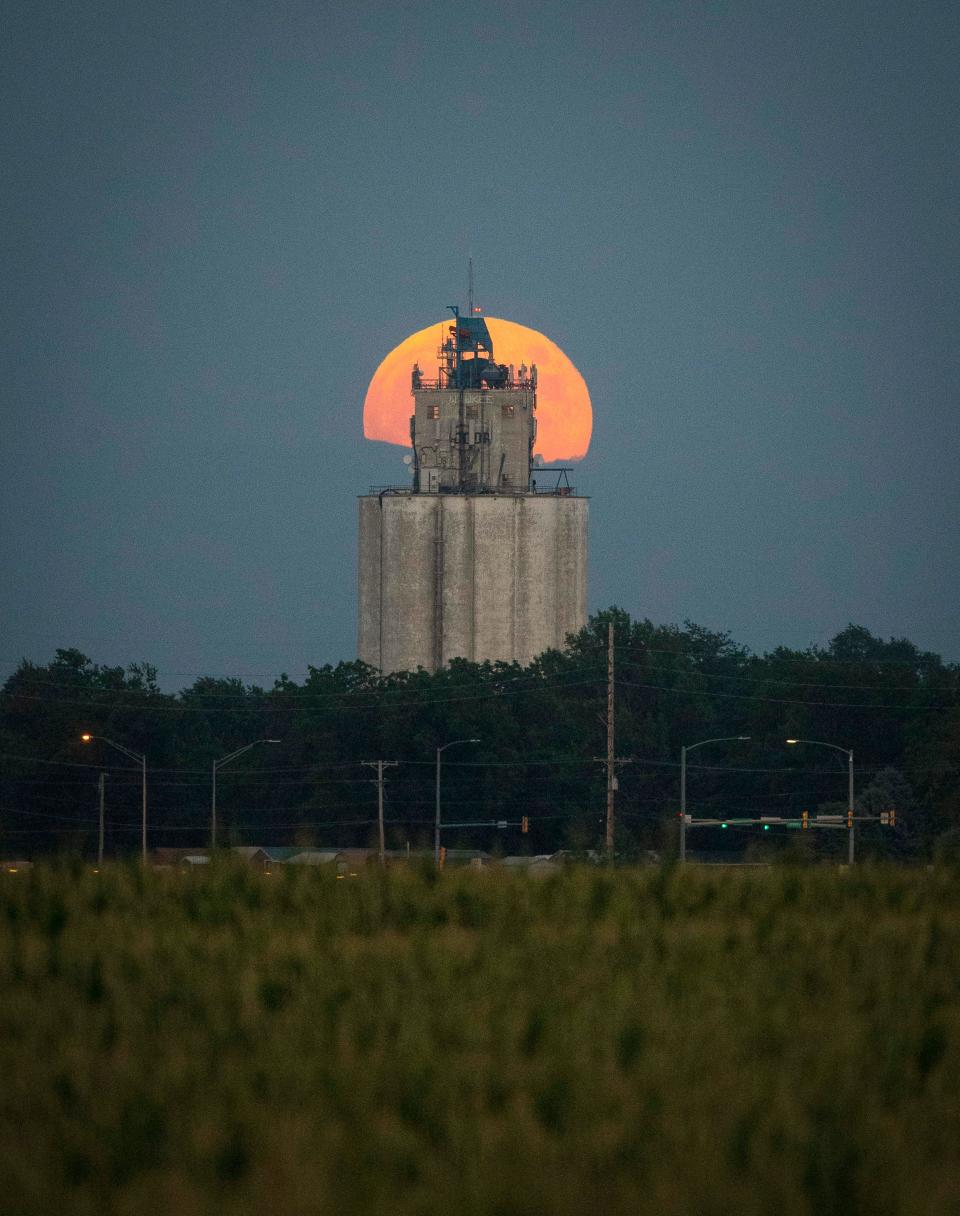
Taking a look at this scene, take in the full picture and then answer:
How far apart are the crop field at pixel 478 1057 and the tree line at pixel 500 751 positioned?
278 ft

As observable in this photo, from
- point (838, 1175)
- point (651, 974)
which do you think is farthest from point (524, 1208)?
point (651, 974)

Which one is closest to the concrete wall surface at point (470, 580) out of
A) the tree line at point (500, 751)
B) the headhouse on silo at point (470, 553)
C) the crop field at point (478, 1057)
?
the headhouse on silo at point (470, 553)

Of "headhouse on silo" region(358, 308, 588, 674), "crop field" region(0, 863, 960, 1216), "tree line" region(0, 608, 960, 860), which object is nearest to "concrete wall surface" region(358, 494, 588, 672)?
"headhouse on silo" region(358, 308, 588, 674)

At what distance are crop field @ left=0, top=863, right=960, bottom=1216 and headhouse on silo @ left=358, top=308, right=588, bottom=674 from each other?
111 meters

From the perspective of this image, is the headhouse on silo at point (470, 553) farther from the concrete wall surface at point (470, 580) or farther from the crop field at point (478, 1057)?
the crop field at point (478, 1057)

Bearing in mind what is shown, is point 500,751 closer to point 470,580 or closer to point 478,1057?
point 470,580

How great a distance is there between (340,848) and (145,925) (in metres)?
92.3

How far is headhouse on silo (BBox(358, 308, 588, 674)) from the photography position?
5123 inches

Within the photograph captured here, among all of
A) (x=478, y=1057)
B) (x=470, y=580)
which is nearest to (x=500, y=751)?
(x=470, y=580)

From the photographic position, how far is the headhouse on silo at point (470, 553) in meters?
130

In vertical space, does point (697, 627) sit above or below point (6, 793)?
above

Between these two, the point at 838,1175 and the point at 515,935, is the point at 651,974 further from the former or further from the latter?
the point at 838,1175

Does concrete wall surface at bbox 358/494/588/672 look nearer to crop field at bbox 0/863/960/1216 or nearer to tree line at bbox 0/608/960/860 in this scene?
tree line at bbox 0/608/960/860

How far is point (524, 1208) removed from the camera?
8789 mm
